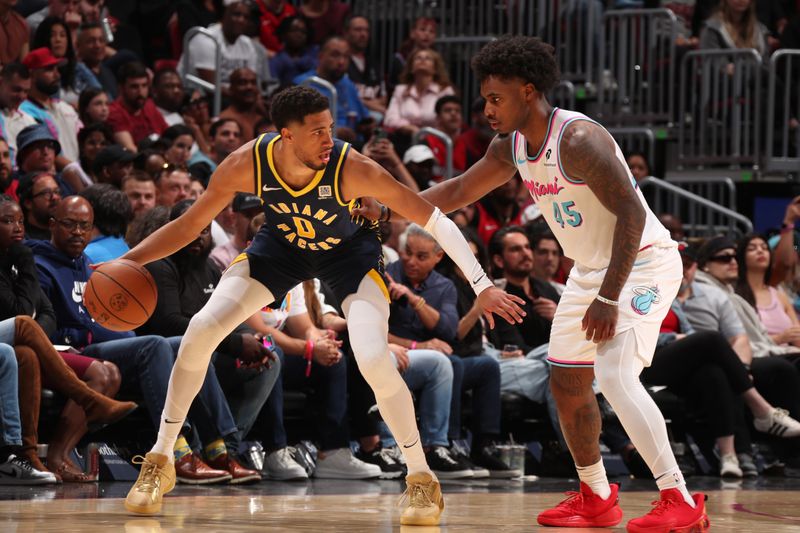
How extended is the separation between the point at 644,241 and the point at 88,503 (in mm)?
2563

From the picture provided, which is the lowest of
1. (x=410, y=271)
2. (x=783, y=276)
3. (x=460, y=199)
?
(x=783, y=276)

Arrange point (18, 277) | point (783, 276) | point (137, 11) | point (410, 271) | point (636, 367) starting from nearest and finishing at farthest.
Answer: point (636, 367) → point (18, 277) → point (410, 271) → point (783, 276) → point (137, 11)

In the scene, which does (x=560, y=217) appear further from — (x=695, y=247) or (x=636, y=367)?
(x=695, y=247)

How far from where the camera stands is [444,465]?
Result: 23.5ft

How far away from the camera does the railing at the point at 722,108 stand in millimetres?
11844

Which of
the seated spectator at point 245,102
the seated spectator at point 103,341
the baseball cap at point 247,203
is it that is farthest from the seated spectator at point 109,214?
the seated spectator at point 245,102

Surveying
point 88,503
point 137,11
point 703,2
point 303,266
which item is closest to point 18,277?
point 88,503

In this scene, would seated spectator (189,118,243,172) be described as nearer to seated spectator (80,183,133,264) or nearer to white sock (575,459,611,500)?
seated spectator (80,183,133,264)

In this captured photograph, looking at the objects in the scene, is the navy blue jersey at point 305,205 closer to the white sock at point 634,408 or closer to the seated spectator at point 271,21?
the white sock at point 634,408

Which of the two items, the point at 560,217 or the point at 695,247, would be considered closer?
the point at 560,217

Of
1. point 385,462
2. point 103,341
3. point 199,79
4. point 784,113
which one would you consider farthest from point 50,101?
point 784,113

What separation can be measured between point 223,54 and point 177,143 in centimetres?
289

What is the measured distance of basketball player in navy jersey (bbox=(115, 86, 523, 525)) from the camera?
193 inches

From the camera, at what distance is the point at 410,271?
771 cm
